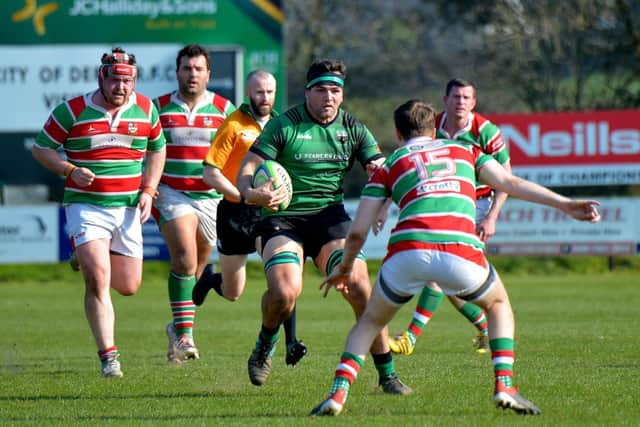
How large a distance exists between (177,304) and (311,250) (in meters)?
2.49

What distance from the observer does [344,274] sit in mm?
6621

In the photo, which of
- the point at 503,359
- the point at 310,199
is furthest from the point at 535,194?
the point at 310,199

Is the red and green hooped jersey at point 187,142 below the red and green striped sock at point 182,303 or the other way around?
the other way around

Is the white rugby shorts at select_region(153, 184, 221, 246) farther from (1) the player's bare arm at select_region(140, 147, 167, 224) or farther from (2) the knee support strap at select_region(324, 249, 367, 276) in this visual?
(2) the knee support strap at select_region(324, 249, 367, 276)

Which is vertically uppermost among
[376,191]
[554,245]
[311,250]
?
[376,191]

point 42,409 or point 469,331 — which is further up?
point 42,409

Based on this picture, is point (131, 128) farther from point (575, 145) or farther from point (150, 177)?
point (575, 145)

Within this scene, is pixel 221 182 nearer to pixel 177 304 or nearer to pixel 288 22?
pixel 177 304

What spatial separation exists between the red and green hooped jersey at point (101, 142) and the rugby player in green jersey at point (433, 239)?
9.05ft

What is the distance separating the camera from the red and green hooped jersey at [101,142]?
862 cm

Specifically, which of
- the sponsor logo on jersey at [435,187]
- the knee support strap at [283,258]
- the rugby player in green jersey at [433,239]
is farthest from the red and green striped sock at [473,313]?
the sponsor logo on jersey at [435,187]

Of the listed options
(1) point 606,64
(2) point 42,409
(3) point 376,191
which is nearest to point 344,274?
(3) point 376,191

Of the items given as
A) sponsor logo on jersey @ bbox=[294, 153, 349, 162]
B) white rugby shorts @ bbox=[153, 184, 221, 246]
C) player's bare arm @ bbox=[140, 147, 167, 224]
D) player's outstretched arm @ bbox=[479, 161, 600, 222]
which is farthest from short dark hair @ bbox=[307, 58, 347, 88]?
white rugby shorts @ bbox=[153, 184, 221, 246]

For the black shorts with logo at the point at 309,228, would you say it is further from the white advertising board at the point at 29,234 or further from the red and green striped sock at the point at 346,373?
the white advertising board at the point at 29,234
